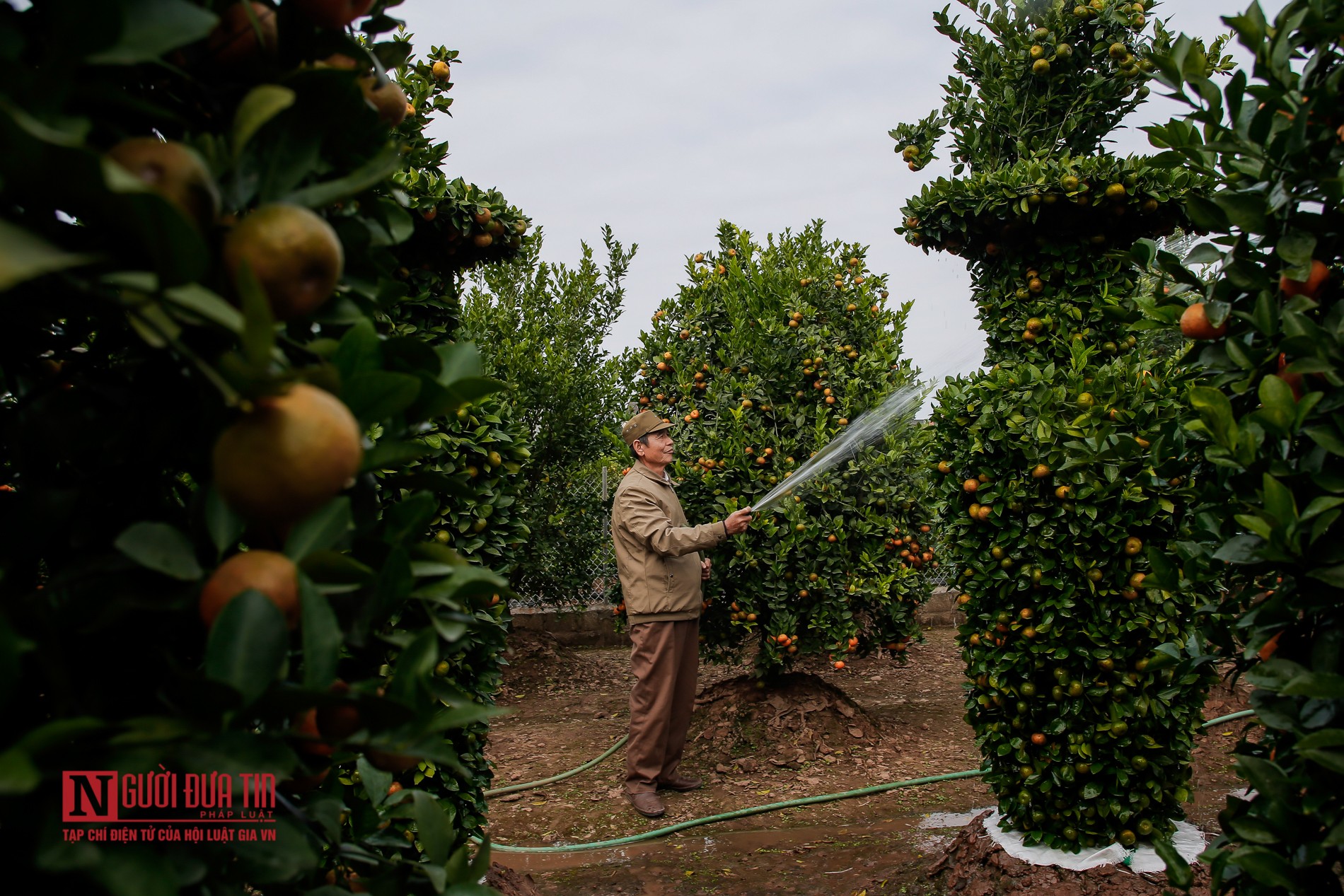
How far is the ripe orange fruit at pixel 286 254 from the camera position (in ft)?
2.51

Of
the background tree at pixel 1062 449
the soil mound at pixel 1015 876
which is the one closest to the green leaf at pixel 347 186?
the background tree at pixel 1062 449

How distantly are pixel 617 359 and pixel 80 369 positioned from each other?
8.00 m

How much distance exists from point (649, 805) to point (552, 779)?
89 centimetres

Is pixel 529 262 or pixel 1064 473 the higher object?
pixel 529 262

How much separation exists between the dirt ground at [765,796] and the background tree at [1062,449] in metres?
0.91

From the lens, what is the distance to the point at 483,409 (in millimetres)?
3906

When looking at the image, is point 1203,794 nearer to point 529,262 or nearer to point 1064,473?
point 1064,473

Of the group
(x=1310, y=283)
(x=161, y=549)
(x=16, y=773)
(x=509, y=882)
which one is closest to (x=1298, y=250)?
(x=1310, y=283)

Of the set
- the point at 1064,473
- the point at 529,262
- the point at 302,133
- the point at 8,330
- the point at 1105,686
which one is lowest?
the point at 1105,686

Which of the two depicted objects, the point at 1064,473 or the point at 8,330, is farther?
the point at 1064,473

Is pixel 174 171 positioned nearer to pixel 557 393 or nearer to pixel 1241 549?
pixel 1241 549

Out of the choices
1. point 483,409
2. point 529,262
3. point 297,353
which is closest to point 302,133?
point 297,353

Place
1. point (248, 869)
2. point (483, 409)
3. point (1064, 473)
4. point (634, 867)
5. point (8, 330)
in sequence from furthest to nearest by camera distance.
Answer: point (634, 867), point (483, 409), point (1064, 473), point (8, 330), point (248, 869)

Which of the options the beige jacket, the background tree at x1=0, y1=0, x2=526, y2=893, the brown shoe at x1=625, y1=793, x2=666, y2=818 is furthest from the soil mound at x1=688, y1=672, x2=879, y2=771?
the background tree at x1=0, y1=0, x2=526, y2=893
